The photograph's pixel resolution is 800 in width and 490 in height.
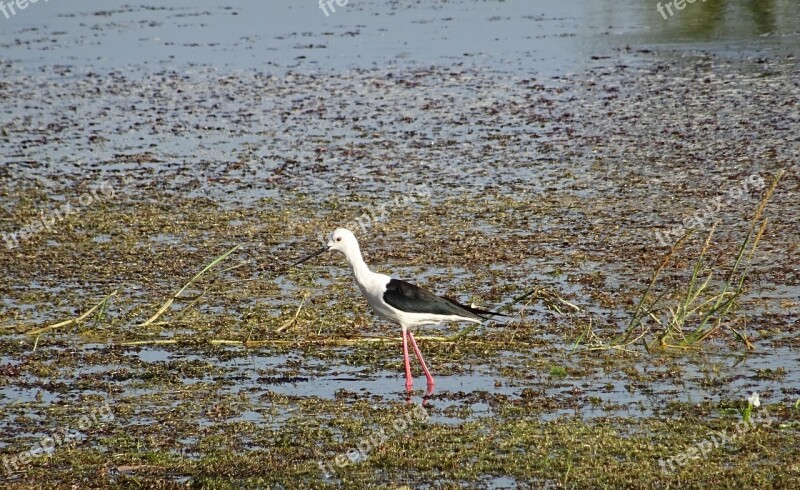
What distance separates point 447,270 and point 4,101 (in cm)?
1336

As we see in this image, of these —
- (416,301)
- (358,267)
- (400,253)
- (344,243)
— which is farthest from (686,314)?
(400,253)

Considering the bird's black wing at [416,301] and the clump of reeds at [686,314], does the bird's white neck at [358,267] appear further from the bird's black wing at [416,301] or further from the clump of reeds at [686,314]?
the clump of reeds at [686,314]

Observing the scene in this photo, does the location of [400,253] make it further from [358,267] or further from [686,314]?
[686,314]

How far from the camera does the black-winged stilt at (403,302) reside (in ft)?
30.5

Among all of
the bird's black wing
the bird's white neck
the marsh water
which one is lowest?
the marsh water

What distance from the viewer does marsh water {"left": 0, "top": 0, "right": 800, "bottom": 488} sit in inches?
310

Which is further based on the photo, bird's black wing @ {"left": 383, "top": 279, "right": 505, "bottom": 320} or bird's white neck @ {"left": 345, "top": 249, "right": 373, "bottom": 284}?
bird's white neck @ {"left": 345, "top": 249, "right": 373, "bottom": 284}

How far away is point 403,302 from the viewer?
9.30 m

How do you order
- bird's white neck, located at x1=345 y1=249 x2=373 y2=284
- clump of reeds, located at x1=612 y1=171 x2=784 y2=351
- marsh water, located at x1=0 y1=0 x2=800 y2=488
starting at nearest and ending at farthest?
marsh water, located at x1=0 y1=0 x2=800 y2=488 < bird's white neck, located at x1=345 y1=249 x2=373 y2=284 < clump of reeds, located at x1=612 y1=171 x2=784 y2=351

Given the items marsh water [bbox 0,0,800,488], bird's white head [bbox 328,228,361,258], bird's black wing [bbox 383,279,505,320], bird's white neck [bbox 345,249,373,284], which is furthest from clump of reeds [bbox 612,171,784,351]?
bird's white head [bbox 328,228,361,258]

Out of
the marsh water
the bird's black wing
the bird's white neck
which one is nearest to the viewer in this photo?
the marsh water

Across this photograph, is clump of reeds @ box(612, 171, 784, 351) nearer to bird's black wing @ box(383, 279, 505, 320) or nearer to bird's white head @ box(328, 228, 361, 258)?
bird's black wing @ box(383, 279, 505, 320)

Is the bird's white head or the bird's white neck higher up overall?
the bird's white head

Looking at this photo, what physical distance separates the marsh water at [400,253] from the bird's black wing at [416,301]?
1.52ft
